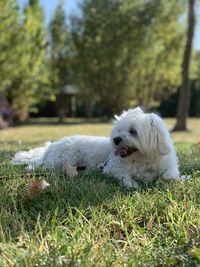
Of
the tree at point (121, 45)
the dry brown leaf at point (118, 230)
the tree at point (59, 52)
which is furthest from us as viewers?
the tree at point (59, 52)

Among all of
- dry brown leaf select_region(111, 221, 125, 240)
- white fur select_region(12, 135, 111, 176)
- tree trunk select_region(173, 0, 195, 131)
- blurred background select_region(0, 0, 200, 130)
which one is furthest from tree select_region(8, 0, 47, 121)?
dry brown leaf select_region(111, 221, 125, 240)

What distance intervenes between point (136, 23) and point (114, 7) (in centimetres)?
167

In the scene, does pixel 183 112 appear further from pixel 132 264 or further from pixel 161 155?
pixel 132 264

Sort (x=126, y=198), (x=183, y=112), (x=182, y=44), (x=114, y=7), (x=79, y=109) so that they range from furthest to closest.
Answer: (x=79, y=109) < (x=182, y=44) < (x=114, y=7) < (x=183, y=112) < (x=126, y=198)

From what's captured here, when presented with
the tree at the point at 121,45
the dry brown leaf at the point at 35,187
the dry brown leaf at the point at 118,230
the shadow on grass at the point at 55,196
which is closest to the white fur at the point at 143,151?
the shadow on grass at the point at 55,196

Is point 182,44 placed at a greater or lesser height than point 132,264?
greater

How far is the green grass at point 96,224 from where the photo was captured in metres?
2.80

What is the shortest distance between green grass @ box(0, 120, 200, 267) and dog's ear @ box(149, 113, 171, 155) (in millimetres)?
401

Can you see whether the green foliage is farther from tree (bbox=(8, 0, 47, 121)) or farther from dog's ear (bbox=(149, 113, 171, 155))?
dog's ear (bbox=(149, 113, 171, 155))

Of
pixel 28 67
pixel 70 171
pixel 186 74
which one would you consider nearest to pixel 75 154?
pixel 70 171

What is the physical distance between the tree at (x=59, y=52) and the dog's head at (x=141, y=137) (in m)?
27.3

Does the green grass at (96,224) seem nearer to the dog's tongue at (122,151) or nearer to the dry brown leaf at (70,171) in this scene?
the dry brown leaf at (70,171)

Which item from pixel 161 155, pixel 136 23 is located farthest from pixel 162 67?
pixel 161 155

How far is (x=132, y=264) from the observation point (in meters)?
2.85
